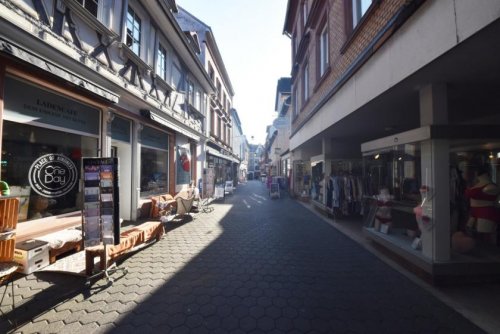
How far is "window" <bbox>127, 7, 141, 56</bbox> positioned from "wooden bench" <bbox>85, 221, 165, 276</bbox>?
16.0 feet

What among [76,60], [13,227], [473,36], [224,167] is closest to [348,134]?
[473,36]

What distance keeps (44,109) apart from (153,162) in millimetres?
4363

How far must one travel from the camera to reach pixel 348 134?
8336 mm

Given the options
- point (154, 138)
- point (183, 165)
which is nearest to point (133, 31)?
point (154, 138)

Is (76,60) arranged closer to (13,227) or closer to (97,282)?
(13,227)

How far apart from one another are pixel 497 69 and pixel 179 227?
7186 millimetres

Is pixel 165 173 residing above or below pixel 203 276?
above

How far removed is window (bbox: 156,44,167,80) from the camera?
8.20m

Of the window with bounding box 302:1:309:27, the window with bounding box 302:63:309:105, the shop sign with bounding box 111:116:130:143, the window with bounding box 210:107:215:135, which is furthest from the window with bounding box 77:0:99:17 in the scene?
the window with bounding box 210:107:215:135

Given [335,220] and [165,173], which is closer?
[335,220]

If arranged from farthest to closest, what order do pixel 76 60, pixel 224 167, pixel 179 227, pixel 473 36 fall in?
pixel 224 167, pixel 179 227, pixel 76 60, pixel 473 36

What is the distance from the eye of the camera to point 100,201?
11.5 ft

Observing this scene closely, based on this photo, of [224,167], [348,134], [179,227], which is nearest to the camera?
[179,227]

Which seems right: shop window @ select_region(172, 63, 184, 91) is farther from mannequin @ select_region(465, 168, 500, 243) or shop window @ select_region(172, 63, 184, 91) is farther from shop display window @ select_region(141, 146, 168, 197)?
mannequin @ select_region(465, 168, 500, 243)
